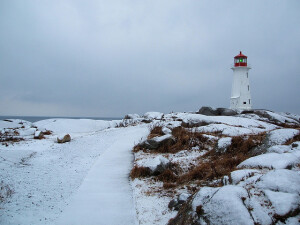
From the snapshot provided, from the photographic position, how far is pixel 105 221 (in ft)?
14.4

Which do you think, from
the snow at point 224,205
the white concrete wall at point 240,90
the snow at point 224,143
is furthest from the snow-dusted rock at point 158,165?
the white concrete wall at point 240,90

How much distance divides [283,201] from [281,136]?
564cm

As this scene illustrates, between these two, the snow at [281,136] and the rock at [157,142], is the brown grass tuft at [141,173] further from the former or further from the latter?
the snow at [281,136]

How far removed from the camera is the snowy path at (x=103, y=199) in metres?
4.48

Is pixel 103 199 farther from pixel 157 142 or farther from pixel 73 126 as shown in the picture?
pixel 73 126

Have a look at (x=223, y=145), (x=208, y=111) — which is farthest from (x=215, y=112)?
(x=223, y=145)

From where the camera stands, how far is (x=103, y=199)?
5301 millimetres

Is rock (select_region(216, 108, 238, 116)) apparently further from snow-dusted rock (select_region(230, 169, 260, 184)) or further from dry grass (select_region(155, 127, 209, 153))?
snow-dusted rock (select_region(230, 169, 260, 184))

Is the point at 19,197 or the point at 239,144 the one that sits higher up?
the point at 239,144

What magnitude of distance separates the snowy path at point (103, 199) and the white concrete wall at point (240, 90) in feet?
97.8

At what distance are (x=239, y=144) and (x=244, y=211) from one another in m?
5.70

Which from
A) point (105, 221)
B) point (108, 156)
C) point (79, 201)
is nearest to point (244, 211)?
point (105, 221)

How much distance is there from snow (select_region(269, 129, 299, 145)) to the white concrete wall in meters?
27.0

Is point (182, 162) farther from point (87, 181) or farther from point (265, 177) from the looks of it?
point (265, 177)
